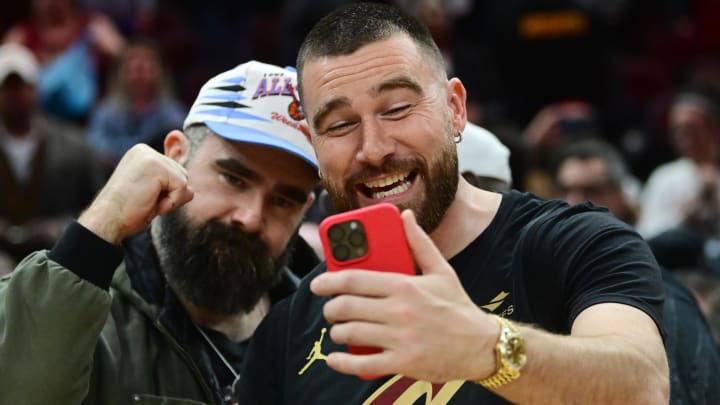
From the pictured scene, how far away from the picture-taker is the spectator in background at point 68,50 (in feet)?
28.8

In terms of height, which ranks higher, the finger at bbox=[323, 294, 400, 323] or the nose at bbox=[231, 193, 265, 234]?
the finger at bbox=[323, 294, 400, 323]

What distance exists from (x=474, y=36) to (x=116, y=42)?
10.4ft

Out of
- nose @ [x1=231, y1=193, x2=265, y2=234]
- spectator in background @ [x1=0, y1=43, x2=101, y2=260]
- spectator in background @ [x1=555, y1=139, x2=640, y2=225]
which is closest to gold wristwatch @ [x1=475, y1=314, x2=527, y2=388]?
nose @ [x1=231, y1=193, x2=265, y2=234]

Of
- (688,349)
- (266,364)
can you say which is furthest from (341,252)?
(688,349)

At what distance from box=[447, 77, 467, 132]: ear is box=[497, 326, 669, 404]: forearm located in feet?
2.86

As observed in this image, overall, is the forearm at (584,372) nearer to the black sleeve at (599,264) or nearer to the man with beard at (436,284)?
the man with beard at (436,284)

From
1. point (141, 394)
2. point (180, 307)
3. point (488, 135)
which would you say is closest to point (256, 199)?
point (180, 307)

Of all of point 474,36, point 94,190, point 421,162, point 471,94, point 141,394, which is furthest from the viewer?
point 474,36

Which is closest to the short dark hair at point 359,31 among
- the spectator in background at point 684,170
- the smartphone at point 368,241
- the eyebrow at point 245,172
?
the eyebrow at point 245,172

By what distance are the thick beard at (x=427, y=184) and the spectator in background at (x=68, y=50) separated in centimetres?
655

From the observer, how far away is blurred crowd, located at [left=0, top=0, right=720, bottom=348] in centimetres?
754

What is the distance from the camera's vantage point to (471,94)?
29.8 feet

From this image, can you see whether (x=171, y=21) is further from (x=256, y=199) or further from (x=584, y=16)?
(x=256, y=199)

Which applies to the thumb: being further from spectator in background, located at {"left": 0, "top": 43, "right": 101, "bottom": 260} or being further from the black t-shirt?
spectator in background, located at {"left": 0, "top": 43, "right": 101, "bottom": 260}
